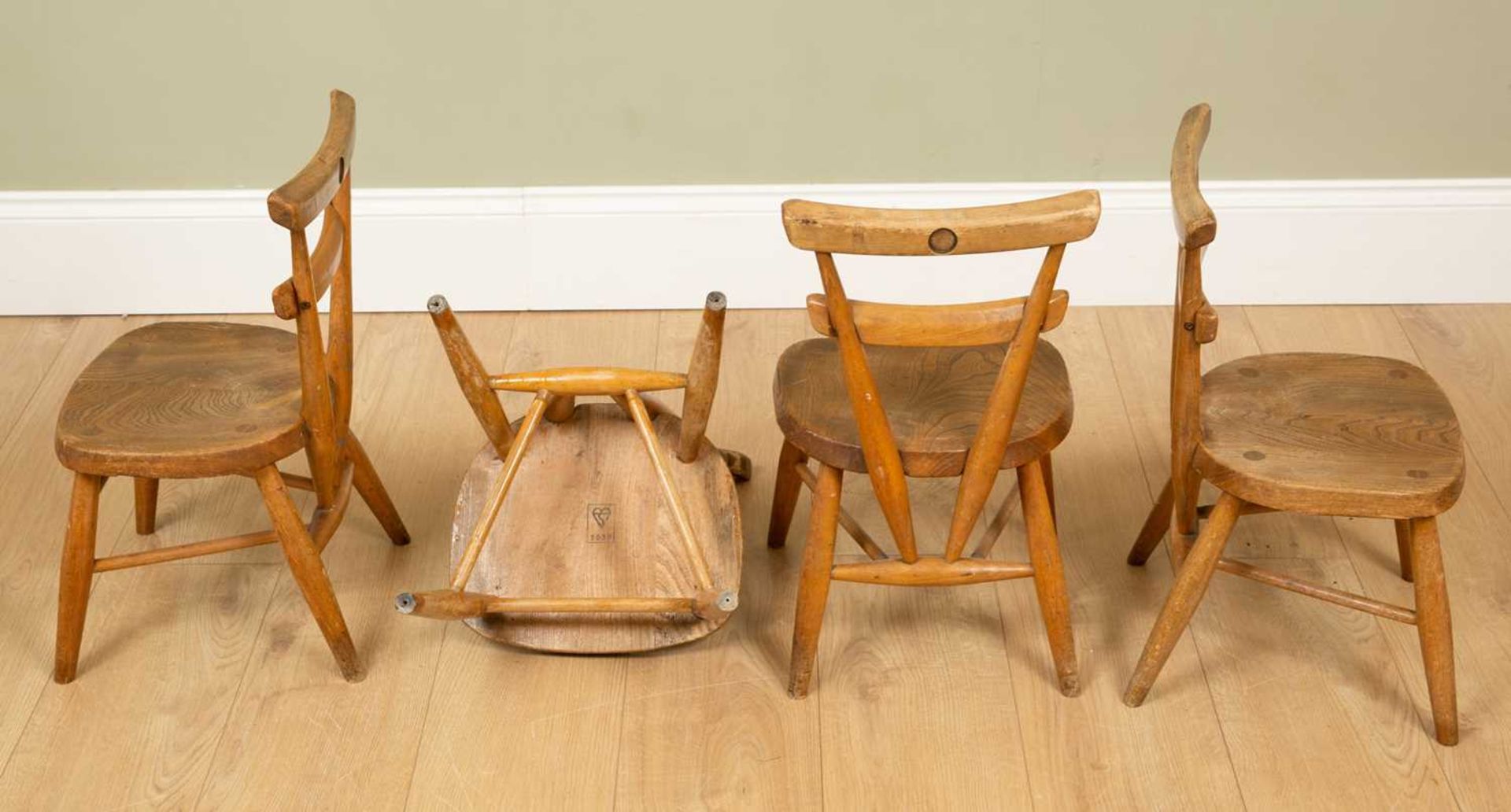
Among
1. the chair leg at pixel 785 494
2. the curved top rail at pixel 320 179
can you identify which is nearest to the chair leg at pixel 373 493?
the curved top rail at pixel 320 179

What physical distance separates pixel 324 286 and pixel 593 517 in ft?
1.65

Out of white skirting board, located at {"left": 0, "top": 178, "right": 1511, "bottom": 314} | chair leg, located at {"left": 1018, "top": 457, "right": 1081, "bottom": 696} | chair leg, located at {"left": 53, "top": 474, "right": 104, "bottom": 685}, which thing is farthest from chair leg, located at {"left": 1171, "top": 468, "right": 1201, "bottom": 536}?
A: chair leg, located at {"left": 53, "top": 474, "right": 104, "bottom": 685}

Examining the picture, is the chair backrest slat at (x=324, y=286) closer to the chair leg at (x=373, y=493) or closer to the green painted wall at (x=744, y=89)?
the chair leg at (x=373, y=493)

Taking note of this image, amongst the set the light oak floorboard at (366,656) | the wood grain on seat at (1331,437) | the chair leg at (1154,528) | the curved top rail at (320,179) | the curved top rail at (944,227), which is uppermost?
the curved top rail at (944,227)

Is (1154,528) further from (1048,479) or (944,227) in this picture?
(944,227)

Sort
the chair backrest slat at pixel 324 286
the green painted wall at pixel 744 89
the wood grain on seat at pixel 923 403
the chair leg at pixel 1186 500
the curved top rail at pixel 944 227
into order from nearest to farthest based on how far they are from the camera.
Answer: the curved top rail at pixel 944 227 < the chair backrest slat at pixel 324 286 < the wood grain on seat at pixel 923 403 < the chair leg at pixel 1186 500 < the green painted wall at pixel 744 89

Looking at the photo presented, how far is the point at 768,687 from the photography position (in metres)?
2.18

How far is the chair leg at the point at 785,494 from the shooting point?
90.4 inches

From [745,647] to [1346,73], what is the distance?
1.47m

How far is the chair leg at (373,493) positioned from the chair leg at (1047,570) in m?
0.91

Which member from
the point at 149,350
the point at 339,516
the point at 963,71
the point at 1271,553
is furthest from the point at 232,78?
the point at 1271,553

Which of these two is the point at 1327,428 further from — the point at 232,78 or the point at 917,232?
the point at 232,78

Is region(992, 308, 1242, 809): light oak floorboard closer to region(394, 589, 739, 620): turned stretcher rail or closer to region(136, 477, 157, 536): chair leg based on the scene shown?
region(394, 589, 739, 620): turned stretcher rail

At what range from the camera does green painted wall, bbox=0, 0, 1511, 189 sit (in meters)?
2.74
